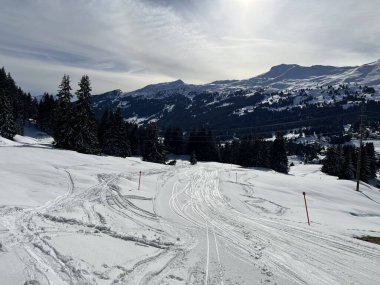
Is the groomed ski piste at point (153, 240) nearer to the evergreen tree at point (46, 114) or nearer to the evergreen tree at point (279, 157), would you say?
the evergreen tree at point (279, 157)

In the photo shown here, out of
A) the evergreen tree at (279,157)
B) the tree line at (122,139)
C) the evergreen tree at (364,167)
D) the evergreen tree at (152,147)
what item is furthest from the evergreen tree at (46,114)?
the evergreen tree at (364,167)

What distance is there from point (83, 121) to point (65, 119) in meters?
3.45

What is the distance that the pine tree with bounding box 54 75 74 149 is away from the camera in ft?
169

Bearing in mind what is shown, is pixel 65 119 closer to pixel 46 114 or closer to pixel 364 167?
pixel 46 114

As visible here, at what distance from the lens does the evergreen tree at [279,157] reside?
96938 millimetres

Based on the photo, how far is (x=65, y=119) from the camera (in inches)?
2103

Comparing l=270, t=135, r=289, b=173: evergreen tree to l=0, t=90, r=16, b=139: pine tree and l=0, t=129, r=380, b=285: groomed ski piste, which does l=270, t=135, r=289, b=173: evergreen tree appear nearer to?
l=0, t=90, r=16, b=139: pine tree

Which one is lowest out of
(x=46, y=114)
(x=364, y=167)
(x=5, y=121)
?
(x=364, y=167)

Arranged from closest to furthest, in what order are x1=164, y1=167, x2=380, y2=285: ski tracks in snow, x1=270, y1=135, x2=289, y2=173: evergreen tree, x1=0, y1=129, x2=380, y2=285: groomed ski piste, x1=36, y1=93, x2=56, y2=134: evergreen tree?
x1=0, y1=129, x2=380, y2=285: groomed ski piste → x1=164, y1=167, x2=380, y2=285: ski tracks in snow → x1=270, y1=135, x2=289, y2=173: evergreen tree → x1=36, y1=93, x2=56, y2=134: evergreen tree

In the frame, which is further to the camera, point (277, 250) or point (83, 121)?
point (83, 121)

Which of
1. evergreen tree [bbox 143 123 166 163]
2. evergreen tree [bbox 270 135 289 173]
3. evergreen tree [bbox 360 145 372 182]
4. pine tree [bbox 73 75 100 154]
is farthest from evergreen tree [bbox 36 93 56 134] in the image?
evergreen tree [bbox 360 145 372 182]

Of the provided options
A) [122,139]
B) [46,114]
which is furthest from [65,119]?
[46,114]

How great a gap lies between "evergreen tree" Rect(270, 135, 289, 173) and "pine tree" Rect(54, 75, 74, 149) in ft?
199

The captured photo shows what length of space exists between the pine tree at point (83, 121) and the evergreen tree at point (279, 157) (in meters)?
58.7
